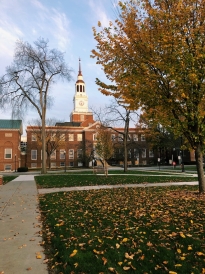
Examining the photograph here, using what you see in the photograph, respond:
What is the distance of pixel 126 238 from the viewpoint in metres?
4.85

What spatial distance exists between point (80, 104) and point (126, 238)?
7563 cm

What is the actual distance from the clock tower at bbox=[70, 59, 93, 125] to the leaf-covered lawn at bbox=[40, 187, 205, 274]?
2550 inches

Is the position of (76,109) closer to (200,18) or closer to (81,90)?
(81,90)

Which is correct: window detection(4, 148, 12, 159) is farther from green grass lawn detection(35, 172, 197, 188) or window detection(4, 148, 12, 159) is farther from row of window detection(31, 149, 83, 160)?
green grass lawn detection(35, 172, 197, 188)

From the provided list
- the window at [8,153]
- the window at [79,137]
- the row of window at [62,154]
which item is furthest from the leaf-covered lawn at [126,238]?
the window at [79,137]

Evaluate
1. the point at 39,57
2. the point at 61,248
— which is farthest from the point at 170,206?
the point at 39,57

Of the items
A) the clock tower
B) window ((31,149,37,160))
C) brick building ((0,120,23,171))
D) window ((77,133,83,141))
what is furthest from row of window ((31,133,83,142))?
the clock tower

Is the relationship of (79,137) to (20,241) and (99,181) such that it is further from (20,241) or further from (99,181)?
(20,241)

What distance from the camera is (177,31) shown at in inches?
315

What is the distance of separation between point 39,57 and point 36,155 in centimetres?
3169

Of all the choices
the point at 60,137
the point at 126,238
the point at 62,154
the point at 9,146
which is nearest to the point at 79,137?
the point at 62,154

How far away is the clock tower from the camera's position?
74875mm

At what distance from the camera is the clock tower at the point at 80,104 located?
74875 millimetres

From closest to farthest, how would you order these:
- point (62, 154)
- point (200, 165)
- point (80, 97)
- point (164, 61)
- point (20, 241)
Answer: point (20, 241), point (164, 61), point (200, 165), point (62, 154), point (80, 97)
